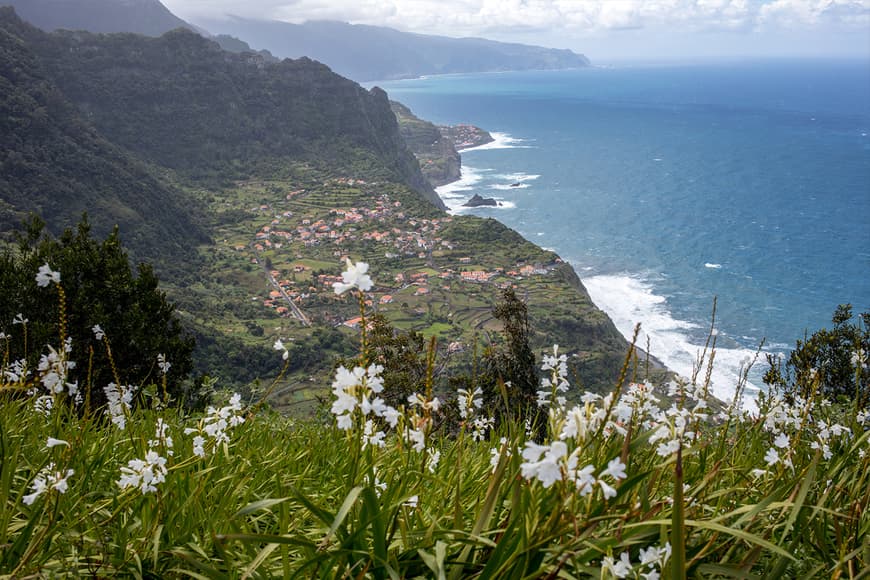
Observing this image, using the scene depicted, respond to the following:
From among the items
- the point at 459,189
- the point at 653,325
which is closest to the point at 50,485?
the point at 653,325

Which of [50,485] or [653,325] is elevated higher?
[50,485]

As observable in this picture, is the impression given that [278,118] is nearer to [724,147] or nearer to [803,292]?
[724,147]

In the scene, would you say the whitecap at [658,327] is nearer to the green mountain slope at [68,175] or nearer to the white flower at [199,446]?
the white flower at [199,446]

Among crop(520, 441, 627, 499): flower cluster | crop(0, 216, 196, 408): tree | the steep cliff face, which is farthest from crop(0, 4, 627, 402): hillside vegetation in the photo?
crop(520, 441, 627, 499): flower cluster

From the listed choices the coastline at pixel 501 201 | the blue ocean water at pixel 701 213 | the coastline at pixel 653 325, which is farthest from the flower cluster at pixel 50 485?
the coastline at pixel 653 325

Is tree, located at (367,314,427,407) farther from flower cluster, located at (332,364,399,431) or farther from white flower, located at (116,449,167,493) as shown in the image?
flower cluster, located at (332,364,399,431)

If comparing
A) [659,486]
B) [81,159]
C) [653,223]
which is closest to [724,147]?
[653,223]

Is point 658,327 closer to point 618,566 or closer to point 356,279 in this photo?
point 618,566
